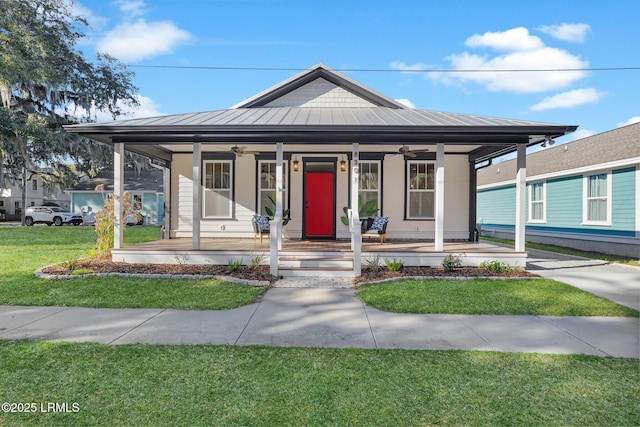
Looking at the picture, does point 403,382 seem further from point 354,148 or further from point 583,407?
point 354,148

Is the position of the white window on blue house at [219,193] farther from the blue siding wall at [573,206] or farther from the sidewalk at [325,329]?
the blue siding wall at [573,206]

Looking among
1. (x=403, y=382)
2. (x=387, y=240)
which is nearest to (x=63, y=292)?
(x=403, y=382)

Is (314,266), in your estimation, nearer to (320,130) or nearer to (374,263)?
(374,263)

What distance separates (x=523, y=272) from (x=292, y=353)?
6.11 metres

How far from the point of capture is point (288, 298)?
570 cm

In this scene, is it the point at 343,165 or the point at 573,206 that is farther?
the point at 573,206

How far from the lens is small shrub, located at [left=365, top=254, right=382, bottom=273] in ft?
24.1

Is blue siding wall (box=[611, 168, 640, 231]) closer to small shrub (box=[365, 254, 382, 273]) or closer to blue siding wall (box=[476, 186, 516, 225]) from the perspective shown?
blue siding wall (box=[476, 186, 516, 225])

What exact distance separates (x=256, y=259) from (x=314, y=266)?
1295mm

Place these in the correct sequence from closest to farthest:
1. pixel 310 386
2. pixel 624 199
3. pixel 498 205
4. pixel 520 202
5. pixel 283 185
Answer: pixel 310 386 → pixel 520 202 → pixel 283 185 → pixel 624 199 → pixel 498 205

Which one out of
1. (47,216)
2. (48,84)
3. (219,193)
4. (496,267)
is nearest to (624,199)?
(496,267)

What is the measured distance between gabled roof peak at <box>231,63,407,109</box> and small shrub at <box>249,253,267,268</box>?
17.6 feet

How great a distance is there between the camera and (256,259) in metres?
7.55

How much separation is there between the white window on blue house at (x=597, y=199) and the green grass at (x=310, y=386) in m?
11.1
